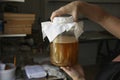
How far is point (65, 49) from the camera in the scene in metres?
0.75

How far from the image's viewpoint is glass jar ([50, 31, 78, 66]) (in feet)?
2.42

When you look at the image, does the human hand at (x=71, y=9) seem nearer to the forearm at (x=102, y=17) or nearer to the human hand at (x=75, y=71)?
the forearm at (x=102, y=17)

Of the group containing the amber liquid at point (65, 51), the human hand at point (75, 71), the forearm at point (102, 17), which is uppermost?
the forearm at point (102, 17)

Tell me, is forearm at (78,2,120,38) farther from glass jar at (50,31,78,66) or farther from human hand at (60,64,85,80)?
human hand at (60,64,85,80)

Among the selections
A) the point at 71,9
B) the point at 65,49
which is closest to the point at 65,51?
the point at 65,49

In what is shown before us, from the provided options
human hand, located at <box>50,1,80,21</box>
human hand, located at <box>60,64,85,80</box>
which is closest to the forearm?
human hand, located at <box>50,1,80,21</box>

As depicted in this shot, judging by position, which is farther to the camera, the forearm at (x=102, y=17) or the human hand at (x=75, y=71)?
the human hand at (x=75, y=71)

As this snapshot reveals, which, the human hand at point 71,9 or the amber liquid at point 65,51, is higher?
the human hand at point 71,9

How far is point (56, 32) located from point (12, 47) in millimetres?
1253

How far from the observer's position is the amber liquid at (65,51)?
0.74m

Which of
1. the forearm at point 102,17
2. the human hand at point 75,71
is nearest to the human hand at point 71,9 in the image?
the forearm at point 102,17

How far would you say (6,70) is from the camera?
139 centimetres

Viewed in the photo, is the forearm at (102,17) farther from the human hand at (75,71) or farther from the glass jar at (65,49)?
the human hand at (75,71)

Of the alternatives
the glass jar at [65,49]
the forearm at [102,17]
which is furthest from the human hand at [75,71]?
the forearm at [102,17]
